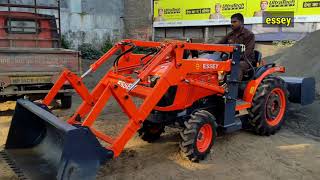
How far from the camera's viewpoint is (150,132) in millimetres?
6484

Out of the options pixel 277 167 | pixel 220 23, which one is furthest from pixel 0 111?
pixel 220 23

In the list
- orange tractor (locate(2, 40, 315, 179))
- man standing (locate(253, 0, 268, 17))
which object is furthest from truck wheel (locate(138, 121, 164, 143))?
man standing (locate(253, 0, 268, 17))

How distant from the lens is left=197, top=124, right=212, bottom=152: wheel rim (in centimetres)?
576

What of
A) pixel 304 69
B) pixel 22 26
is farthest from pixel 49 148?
pixel 304 69

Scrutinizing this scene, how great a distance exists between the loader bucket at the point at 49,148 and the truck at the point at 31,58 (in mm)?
2604

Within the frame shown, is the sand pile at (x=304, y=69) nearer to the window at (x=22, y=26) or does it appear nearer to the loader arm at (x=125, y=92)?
the loader arm at (x=125, y=92)

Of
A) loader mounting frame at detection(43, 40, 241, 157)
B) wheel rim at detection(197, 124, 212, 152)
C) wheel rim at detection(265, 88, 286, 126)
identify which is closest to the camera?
loader mounting frame at detection(43, 40, 241, 157)

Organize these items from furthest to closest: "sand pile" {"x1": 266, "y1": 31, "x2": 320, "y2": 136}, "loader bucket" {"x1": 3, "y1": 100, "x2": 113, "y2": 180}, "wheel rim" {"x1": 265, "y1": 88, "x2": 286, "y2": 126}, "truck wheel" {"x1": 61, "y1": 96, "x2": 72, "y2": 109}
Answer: "truck wheel" {"x1": 61, "y1": 96, "x2": 72, "y2": 109}, "sand pile" {"x1": 266, "y1": 31, "x2": 320, "y2": 136}, "wheel rim" {"x1": 265, "y1": 88, "x2": 286, "y2": 126}, "loader bucket" {"x1": 3, "y1": 100, "x2": 113, "y2": 180}

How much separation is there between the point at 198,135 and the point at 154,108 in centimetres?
69

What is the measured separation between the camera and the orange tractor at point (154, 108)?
458 cm

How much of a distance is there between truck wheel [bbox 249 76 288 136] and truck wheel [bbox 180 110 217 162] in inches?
48.4

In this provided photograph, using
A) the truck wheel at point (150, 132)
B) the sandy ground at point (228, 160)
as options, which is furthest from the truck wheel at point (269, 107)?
the truck wheel at point (150, 132)

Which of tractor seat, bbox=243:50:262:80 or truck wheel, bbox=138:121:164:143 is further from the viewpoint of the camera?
tractor seat, bbox=243:50:262:80

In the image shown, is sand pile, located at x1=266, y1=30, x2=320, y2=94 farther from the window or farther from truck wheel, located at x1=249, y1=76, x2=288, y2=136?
the window
